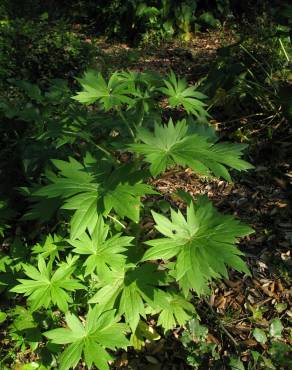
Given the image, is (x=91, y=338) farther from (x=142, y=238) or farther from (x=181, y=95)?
(x=181, y=95)

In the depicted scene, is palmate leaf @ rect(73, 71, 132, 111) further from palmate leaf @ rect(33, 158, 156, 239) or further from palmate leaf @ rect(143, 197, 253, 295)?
palmate leaf @ rect(143, 197, 253, 295)

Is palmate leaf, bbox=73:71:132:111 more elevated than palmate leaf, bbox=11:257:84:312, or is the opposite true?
palmate leaf, bbox=73:71:132:111

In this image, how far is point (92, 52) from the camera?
6.21m

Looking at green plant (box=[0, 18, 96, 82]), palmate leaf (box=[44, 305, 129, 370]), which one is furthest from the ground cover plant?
green plant (box=[0, 18, 96, 82])

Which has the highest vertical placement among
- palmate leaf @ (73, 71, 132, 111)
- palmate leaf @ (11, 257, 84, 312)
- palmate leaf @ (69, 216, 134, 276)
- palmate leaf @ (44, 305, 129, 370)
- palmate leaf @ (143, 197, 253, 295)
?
palmate leaf @ (73, 71, 132, 111)

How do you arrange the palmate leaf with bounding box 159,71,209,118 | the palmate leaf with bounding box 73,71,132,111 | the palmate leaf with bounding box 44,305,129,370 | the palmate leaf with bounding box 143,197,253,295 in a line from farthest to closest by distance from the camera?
the palmate leaf with bounding box 159,71,209,118 → the palmate leaf with bounding box 73,71,132,111 → the palmate leaf with bounding box 44,305,129,370 → the palmate leaf with bounding box 143,197,253,295

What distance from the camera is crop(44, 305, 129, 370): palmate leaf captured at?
1977 mm

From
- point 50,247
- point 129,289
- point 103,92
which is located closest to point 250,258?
point 129,289

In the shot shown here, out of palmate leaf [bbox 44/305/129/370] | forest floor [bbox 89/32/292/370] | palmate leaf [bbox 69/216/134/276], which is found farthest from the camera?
forest floor [bbox 89/32/292/370]

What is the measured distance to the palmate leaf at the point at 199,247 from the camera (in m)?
1.85

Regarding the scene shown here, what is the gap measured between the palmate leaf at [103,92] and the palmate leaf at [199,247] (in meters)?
0.66

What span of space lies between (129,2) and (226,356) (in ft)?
18.5

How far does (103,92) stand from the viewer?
7.71 ft

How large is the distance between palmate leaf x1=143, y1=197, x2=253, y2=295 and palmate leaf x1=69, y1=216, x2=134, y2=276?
278 millimetres
